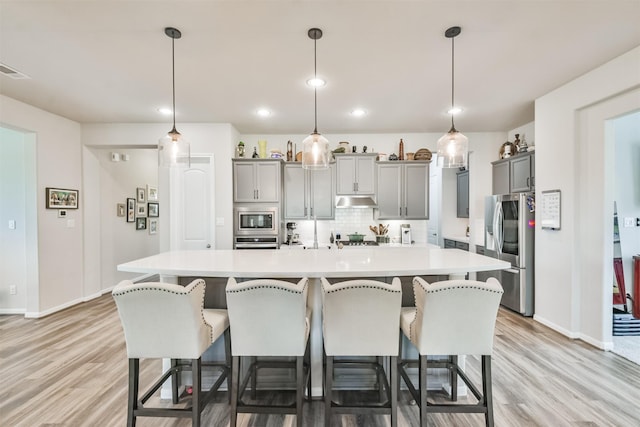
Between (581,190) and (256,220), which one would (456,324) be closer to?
(581,190)

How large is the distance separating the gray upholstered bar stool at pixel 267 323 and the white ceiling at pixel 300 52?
1.81 meters

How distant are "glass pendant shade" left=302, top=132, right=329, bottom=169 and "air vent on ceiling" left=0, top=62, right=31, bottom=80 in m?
2.85

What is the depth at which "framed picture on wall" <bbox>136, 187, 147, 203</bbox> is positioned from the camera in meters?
5.65

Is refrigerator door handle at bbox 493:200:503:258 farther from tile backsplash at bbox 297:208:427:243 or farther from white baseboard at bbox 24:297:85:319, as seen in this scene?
white baseboard at bbox 24:297:85:319

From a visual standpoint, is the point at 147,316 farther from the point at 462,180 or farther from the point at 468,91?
the point at 462,180

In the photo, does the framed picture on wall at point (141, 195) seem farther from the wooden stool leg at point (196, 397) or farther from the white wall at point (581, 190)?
the white wall at point (581, 190)

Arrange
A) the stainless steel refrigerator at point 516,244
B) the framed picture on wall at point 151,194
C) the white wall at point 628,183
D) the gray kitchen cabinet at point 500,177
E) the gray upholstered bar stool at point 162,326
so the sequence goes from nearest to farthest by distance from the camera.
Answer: the gray upholstered bar stool at point 162,326 < the white wall at point 628,183 < the stainless steel refrigerator at point 516,244 < the gray kitchen cabinet at point 500,177 < the framed picture on wall at point 151,194

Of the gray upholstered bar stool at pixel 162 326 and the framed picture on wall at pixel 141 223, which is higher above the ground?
the framed picture on wall at pixel 141 223

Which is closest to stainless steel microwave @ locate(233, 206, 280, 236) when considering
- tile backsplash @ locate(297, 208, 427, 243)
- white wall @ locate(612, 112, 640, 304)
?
tile backsplash @ locate(297, 208, 427, 243)

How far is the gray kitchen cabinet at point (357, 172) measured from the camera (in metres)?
4.78

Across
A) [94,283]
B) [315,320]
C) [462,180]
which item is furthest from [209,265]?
[462,180]

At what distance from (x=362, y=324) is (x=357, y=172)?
3.42m

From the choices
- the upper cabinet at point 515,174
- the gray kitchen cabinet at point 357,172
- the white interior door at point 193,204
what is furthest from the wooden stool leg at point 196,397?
the upper cabinet at point 515,174

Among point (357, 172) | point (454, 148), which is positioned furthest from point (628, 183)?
point (357, 172)
